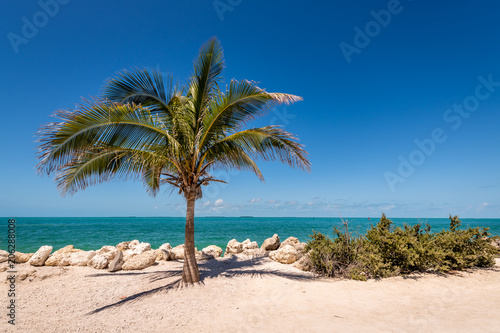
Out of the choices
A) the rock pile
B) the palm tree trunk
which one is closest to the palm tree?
the palm tree trunk

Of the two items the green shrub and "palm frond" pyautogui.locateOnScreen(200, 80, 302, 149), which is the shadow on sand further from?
"palm frond" pyautogui.locateOnScreen(200, 80, 302, 149)

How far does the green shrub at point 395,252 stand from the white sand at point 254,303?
367 mm

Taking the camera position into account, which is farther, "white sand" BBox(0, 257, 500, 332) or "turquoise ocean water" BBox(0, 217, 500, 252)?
"turquoise ocean water" BBox(0, 217, 500, 252)

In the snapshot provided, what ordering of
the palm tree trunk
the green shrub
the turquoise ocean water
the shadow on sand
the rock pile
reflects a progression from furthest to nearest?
the turquoise ocean water → the rock pile → the green shrub → the palm tree trunk → the shadow on sand

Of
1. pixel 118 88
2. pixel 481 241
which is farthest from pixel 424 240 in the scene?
pixel 118 88

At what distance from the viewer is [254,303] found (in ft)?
16.7

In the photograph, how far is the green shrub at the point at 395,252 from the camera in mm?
6668

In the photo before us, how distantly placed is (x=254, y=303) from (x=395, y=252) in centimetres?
457

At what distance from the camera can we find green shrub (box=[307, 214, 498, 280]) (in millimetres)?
6668

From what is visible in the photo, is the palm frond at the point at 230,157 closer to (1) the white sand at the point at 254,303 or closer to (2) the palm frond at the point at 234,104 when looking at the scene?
(2) the palm frond at the point at 234,104

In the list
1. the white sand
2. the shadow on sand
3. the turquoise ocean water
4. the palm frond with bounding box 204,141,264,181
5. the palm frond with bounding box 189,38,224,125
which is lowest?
the turquoise ocean water

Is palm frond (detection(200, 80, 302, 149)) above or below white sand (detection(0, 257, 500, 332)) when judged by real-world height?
above

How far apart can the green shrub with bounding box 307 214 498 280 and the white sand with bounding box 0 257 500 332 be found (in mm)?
367

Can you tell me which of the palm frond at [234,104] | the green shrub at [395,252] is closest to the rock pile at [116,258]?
the green shrub at [395,252]
